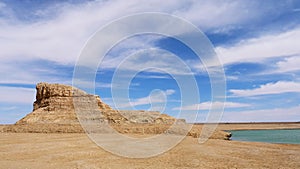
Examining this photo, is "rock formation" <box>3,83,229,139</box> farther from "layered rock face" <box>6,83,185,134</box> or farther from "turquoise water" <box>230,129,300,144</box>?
"turquoise water" <box>230,129,300,144</box>

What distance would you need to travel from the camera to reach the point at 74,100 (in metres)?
95.4

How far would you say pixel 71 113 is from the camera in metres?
81.7

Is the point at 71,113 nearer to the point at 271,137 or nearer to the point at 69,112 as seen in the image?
the point at 69,112

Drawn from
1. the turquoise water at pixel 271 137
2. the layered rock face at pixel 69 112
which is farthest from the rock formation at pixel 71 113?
the turquoise water at pixel 271 137

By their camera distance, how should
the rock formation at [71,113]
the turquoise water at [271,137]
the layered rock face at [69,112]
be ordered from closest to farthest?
the turquoise water at [271,137] < the rock formation at [71,113] < the layered rock face at [69,112]

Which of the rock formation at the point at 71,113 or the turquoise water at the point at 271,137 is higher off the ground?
the rock formation at the point at 71,113

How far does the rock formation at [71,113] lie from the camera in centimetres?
7094

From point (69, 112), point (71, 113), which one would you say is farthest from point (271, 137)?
point (69, 112)

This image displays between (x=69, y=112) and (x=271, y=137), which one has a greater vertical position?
(x=69, y=112)

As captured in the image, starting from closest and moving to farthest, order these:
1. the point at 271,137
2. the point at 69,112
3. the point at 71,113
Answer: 1. the point at 271,137
2. the point at 71,113
3. the point at 69,112

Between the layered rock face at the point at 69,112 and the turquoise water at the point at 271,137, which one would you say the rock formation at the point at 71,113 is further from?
the turquoise water at the point at 271,137

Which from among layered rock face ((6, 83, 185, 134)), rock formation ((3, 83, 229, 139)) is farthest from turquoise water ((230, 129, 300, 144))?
layered rock face ((6, 83, 185, 134))

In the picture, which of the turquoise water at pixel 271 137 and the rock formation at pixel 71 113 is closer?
the turquoise water at pixel 271 137

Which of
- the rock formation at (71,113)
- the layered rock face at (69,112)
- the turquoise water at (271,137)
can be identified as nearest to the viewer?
the turquoise water at (271,137)
